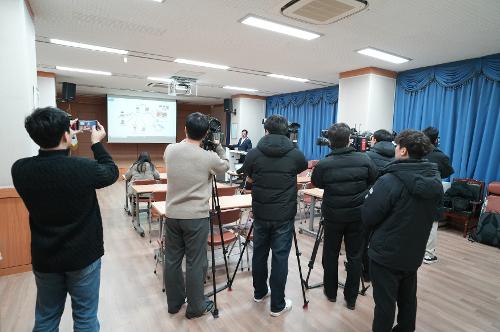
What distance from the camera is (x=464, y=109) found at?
5.02 meters

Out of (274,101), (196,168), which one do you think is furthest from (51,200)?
(274,101)

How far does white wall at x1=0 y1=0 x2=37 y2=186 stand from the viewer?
9.21 ft

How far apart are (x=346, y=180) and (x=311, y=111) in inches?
255

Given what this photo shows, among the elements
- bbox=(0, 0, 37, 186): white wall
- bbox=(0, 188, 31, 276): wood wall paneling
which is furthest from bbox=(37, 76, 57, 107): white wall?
bbox=(0, 188, 31, 276): wood wall paneling

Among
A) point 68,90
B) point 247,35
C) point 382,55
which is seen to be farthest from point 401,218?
point 68,90

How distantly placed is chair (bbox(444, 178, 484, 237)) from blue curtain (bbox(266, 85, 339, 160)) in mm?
3449

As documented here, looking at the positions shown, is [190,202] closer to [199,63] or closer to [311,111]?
[199,63]

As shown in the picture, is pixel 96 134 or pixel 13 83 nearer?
pixel 96 134

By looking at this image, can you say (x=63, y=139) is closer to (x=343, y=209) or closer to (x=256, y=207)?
(x=256, y=207)

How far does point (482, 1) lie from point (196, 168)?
3.04 meters

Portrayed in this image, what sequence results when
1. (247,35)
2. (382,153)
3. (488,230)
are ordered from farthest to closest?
(488,230), (247,35), (382,153)

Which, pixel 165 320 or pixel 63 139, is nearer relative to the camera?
pixel 63 139

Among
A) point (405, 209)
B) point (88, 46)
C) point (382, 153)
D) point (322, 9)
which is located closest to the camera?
point (405, 209)

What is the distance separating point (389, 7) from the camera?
2.92 meters
